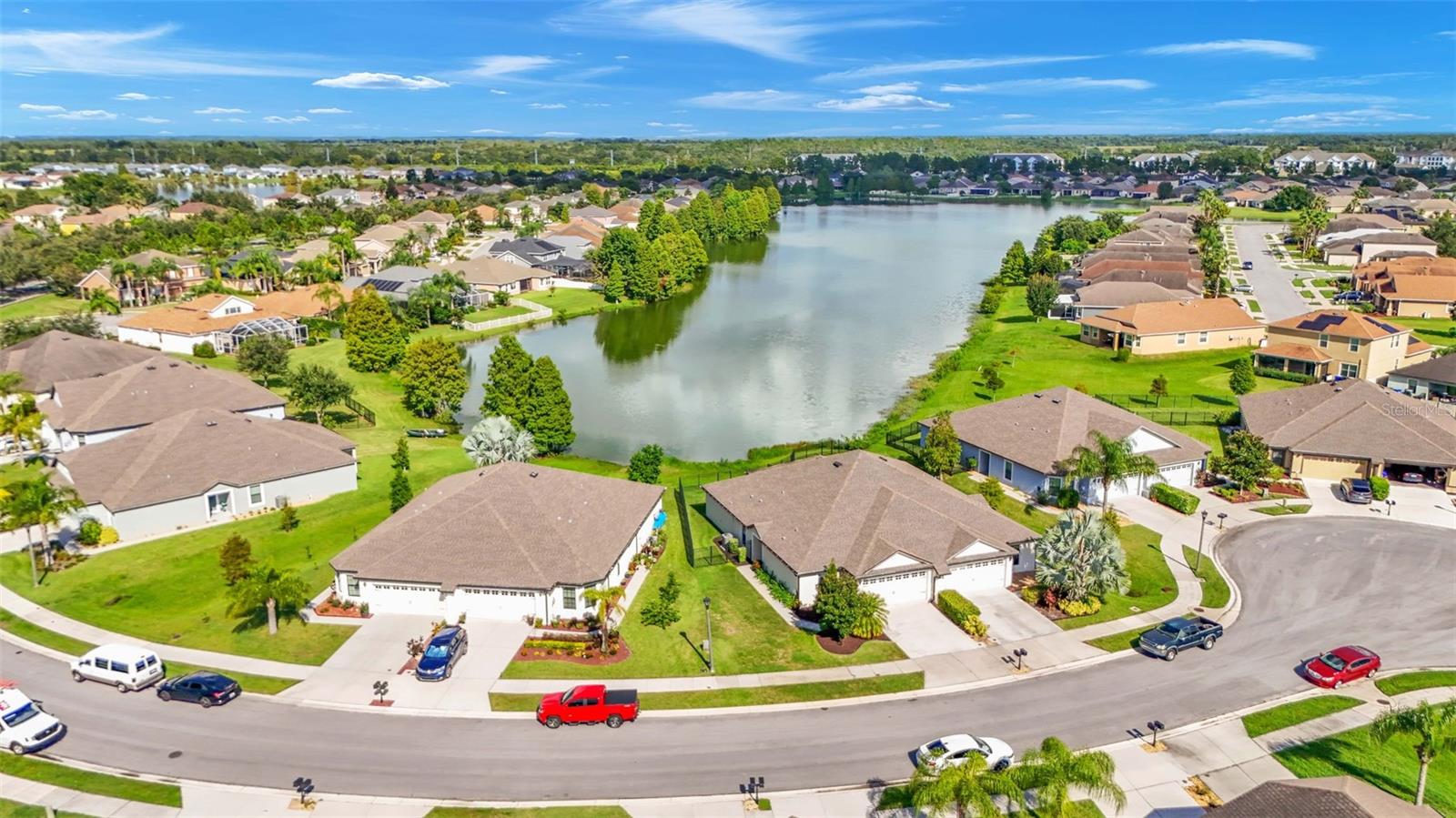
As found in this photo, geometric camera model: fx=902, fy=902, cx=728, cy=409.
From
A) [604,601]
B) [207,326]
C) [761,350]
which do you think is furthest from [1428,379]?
[207,326]

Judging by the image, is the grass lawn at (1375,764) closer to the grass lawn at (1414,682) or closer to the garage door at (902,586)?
the grass lawn at (1414,682)

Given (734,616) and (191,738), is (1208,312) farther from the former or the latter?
(191,738)

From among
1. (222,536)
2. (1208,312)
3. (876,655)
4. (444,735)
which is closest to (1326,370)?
(1208,312)

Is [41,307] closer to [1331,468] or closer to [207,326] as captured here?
[207,326]

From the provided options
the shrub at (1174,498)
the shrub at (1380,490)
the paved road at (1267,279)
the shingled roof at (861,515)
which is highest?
the paved road at (1267,279)

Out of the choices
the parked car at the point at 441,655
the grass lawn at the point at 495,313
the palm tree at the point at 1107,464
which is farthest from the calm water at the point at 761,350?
the parked car at the point at 441,655

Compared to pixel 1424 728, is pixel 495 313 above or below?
above
